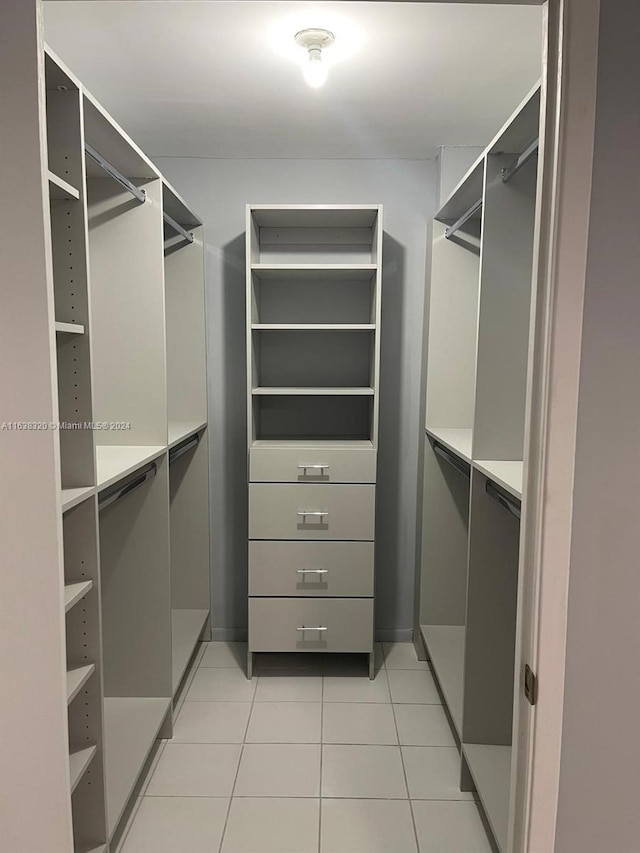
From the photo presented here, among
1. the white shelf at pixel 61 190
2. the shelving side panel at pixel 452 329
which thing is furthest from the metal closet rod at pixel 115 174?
the shelving side panel at pixel 452 329

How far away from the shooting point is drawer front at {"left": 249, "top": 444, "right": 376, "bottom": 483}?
2656 millimetres

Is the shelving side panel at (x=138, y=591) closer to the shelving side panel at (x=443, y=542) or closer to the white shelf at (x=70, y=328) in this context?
the white shelf at (x=70, y=328)

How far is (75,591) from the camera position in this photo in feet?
Result: 4.68

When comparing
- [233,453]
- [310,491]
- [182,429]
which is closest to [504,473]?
[310,491]

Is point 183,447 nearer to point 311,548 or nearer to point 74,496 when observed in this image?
point 311,548

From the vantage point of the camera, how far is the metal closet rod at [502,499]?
5.61 ft

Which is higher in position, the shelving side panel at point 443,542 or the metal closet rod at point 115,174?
the metal closet rod at point 115,174

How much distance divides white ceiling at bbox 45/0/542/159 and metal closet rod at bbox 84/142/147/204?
0.36 metres

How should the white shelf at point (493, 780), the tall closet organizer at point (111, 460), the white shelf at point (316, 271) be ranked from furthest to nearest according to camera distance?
the white shelf at point (316, 271), the white shelf at point (493, 780), the tall closet organizer at point (111, 460)

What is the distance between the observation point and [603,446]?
947 millimetres

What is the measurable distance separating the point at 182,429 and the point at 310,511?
0.66 metres

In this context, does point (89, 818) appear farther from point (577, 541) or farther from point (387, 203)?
point (387, 203)

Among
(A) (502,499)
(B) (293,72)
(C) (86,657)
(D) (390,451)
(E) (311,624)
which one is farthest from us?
(D) (390,451)

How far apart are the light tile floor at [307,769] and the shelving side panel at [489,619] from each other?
0.84 ft
